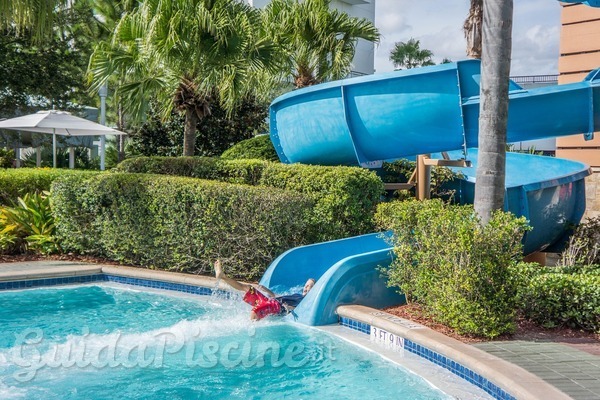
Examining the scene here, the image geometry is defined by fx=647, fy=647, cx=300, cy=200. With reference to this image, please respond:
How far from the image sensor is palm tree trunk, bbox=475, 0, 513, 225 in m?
7.45

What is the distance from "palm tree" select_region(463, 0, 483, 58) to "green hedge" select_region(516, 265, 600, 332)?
24.0 ft

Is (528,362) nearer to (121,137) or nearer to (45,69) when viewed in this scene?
(121,137)

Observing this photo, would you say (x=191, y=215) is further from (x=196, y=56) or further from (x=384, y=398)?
(x=384, y=398)

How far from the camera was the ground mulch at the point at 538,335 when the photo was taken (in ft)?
21.8

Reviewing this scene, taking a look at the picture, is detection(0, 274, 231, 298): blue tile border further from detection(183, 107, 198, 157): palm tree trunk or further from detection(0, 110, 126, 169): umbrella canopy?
detection(0, 110, 126, 169): umbrella canopy

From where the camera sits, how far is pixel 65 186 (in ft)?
38.4

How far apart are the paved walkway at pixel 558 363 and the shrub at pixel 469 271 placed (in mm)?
319

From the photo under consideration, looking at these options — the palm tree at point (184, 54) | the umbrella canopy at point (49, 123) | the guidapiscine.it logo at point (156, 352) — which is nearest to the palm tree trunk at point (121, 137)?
the umbrella canopy at point (49, 123)

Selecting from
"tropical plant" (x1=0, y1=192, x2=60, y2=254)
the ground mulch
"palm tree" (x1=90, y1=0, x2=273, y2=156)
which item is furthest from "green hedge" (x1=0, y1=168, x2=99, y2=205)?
the ground mulch

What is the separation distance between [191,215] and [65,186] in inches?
110

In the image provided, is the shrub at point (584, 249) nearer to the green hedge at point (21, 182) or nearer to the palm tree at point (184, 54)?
the palm tree at point (184, 54)

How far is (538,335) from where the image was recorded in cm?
695

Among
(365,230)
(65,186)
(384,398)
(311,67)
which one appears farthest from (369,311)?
(311,67)

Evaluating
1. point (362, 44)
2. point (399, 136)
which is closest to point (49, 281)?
point (399, 136)
